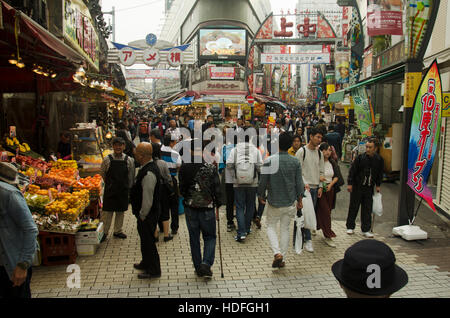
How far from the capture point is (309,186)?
6.45 metres

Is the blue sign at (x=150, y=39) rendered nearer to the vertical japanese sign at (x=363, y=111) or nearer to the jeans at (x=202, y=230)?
the vertical japanese sign at (x=363, y=111)

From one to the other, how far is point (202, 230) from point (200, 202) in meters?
0.42

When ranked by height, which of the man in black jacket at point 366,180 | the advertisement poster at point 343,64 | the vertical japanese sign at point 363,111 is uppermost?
the advertisement poster at point 343,64

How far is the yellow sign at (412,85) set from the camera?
698cm

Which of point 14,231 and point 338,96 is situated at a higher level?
point 338,96

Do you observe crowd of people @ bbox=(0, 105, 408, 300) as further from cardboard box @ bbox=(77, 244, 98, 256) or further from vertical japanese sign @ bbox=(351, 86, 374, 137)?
vertical japanese sign @ bbox=(351, 86, 374, 137)

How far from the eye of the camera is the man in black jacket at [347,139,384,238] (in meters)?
6.92

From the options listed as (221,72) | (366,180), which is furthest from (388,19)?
(221,72)

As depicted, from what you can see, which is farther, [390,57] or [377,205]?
[390,57]

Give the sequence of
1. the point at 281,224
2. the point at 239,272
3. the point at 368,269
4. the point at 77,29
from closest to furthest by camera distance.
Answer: the point at 368,269 < the point at 239,272 < the point at 281,224 < the point at 77,29

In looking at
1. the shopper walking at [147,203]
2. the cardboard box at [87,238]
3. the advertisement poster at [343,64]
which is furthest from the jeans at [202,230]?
the advertisement poster at [343,64]

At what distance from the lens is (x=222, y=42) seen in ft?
170

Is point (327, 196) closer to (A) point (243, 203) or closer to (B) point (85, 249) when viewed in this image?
(A) point (243, 203)

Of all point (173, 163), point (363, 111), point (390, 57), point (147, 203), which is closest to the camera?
point (147, 203)
